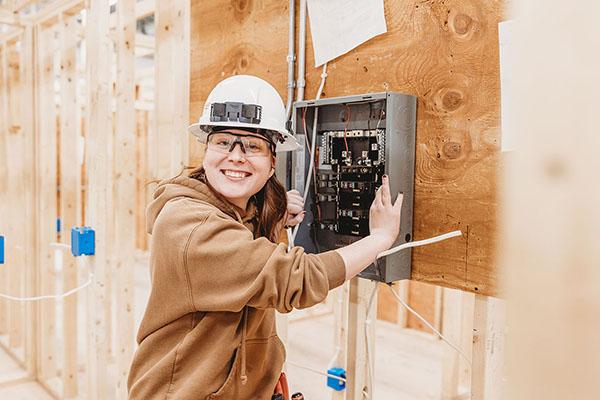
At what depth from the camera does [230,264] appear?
125 cm

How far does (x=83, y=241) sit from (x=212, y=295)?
4.94 feet

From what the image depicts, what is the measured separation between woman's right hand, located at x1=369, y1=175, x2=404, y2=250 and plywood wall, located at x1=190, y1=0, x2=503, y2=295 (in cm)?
8

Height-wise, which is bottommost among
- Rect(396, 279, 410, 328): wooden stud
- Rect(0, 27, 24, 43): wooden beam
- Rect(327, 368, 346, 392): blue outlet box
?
Rect(396, 279, 410, 328): wooden stud

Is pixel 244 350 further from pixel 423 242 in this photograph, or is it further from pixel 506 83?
pixel 506 83

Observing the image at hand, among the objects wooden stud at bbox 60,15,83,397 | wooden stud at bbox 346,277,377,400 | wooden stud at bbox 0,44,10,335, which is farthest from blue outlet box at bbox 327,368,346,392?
wooden stud at bbox 0,44,10,335

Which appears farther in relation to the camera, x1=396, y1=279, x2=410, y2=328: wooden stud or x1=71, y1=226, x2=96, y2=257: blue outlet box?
x1=396, y1=279, x2=410, y2=328: wooden stud

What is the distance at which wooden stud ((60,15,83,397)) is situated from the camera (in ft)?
10.3

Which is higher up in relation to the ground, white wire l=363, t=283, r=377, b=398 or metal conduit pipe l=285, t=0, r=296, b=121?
metal conduit pipe l=285, t=0, r=296, b=121

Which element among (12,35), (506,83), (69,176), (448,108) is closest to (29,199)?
(69,176)

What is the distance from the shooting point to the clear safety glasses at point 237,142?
1.47 meters

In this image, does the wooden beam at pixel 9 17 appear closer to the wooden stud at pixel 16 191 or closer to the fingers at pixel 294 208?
the wooden stud at pixel 16 191

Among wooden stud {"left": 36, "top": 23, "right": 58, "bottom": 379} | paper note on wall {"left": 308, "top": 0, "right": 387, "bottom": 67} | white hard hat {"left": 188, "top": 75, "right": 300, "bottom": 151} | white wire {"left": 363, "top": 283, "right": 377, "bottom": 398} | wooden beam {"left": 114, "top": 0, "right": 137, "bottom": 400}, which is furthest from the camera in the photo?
wooden stud {"left": 36, "top": 23, "right": 58, "bottom": 379}

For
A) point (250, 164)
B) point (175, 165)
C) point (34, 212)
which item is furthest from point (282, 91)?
point (34, 212)

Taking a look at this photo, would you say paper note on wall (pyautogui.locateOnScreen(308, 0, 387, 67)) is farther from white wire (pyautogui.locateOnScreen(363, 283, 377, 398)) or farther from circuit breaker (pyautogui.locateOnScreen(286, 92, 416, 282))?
white wire (pyautogui.locateOnScreen(363, 283, 377, 398))
